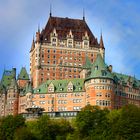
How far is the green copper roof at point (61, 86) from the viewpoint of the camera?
172 meters

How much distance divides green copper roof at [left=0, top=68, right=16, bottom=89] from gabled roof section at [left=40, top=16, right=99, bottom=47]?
16517 millimetres

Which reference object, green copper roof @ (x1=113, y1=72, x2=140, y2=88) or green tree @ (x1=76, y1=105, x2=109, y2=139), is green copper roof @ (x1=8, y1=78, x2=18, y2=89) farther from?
green tree @ (x1=76, y1=105, x2=109, y2=139)

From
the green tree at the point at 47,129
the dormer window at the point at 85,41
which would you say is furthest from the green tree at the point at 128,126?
the dormer window at the point at 85,41

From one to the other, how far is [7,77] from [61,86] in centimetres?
2952

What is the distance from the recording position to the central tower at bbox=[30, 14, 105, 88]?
18700 cm

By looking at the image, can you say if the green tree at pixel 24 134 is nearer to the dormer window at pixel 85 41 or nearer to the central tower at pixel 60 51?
the central tower at pixel 60 51

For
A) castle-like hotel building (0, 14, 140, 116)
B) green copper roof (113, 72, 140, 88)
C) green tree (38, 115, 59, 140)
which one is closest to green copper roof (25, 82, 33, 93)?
castle-like hotel building (0, 14, 140, 116)

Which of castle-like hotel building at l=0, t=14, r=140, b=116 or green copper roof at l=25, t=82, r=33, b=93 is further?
green copper roof at l=25, t=82, r=33, b=93

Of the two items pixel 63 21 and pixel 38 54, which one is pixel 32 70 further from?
pixel 63 21

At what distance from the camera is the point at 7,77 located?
19675 centimetres

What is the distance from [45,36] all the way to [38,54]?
7.81 m

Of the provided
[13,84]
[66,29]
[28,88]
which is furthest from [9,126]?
[66,29]

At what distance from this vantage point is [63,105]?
171000 mm

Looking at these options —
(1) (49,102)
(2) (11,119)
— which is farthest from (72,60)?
(2) (11,119)
